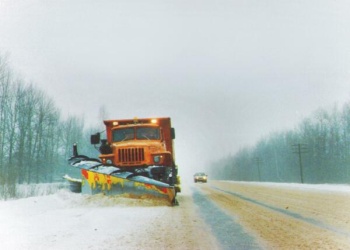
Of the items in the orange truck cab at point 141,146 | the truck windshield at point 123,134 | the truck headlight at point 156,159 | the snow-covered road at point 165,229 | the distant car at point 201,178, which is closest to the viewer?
the snow-covered road at point 165,229

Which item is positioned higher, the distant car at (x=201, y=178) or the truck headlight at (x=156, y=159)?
the truck headlight at (x=156, y=159)

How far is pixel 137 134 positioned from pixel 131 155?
179cm

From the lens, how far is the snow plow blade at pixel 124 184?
38.3 ft

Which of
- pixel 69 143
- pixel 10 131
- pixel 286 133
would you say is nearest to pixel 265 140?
pixel 286 133

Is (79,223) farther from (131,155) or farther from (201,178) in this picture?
(201,178)

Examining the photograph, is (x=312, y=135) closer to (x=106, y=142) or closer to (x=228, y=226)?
(x=106, y=142)

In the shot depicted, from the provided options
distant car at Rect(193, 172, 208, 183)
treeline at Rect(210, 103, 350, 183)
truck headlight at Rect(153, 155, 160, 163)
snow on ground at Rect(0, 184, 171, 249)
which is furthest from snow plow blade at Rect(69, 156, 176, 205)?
treeline at Rect(210, 103, 350, 183)

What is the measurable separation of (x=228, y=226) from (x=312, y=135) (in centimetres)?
7808

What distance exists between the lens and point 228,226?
7906 mm

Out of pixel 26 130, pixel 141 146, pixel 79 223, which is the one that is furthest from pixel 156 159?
pixel 26 130

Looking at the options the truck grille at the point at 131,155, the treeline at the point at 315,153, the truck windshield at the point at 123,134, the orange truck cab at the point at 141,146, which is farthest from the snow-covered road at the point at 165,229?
the treeline at the point at 315,153

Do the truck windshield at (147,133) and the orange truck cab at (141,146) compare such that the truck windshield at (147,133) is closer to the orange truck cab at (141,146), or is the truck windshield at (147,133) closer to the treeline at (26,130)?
the orange truck cab at (141,146)

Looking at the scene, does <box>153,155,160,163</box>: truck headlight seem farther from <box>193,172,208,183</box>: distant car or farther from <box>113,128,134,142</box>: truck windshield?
<box>193,172,208,183</box>: distant car

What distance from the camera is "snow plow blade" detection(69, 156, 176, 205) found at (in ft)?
38.3
